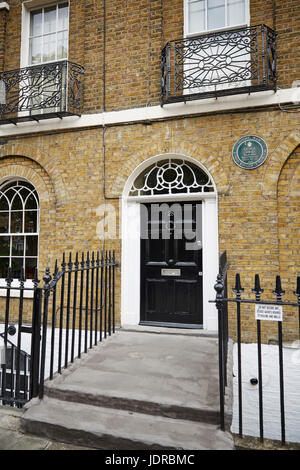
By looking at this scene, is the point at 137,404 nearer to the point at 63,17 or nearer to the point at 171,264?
the point at 171,264

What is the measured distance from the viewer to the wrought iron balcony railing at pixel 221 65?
5297mm

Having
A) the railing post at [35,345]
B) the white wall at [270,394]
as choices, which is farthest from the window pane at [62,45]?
the white wall at [270,394]

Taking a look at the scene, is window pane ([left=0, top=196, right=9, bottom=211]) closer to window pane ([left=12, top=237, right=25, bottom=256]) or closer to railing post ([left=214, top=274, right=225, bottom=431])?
window pane ([left=12, top=237, right=25, bottom=256])

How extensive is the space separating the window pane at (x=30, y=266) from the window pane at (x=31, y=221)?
0.62 meters

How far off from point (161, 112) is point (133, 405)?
15.9 ft

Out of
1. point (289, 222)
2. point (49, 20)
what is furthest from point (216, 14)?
point (289, 222)

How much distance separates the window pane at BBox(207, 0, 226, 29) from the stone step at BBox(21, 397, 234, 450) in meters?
6.48

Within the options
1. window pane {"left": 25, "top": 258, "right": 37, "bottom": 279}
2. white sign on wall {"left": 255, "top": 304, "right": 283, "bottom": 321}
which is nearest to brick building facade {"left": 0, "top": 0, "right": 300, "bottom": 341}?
window pane {"left": 25, "top": 258, "right": 37, "bottom": 279}

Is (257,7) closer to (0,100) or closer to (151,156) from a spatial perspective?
(151,156)

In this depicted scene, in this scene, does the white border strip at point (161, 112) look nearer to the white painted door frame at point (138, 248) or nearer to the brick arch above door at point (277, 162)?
the brick arch above door at point (277, 162)

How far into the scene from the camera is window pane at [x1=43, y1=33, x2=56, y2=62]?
23.0 ft

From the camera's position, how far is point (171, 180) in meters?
5.99
